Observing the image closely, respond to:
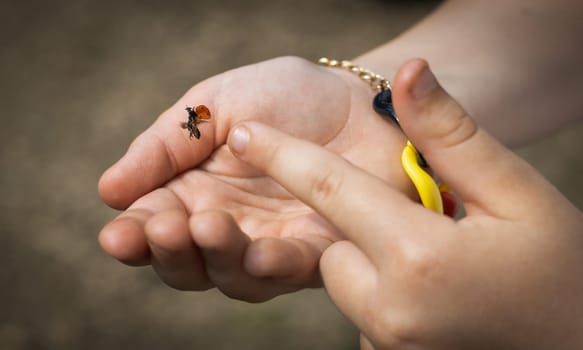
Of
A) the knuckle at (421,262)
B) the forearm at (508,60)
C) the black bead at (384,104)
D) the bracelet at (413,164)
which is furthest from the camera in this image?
the forearm at (508,60)

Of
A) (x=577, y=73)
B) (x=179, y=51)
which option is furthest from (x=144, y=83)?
(x=577, y=73)

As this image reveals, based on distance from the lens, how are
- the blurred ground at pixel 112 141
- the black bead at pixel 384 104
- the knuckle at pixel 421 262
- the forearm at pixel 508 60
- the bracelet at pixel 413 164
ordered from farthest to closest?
1. the blurred ground at pixel 112 141
2. the forearm at pixel 508 60
3. the black bead at pixel 384 104
4. the bracelet at pixel 413 164
5. the knuckle at pixel 421 262

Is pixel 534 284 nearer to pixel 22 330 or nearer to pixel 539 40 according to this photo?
pixel 539 40

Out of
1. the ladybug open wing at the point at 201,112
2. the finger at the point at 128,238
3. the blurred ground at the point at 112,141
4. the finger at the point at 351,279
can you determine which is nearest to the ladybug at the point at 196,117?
the ladybug open wing at the point at 201,112

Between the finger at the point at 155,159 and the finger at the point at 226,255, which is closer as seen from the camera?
the finger at the point at 226,255

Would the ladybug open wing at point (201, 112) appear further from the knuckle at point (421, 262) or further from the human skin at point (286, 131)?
the knuckle at point (421, 262)

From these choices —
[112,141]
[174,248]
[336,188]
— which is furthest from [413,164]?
[112,141]

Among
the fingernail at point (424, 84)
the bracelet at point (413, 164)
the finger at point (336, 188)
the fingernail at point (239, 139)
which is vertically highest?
the fingernail at point (424, 84)

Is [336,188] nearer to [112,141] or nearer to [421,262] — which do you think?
[421,262]
